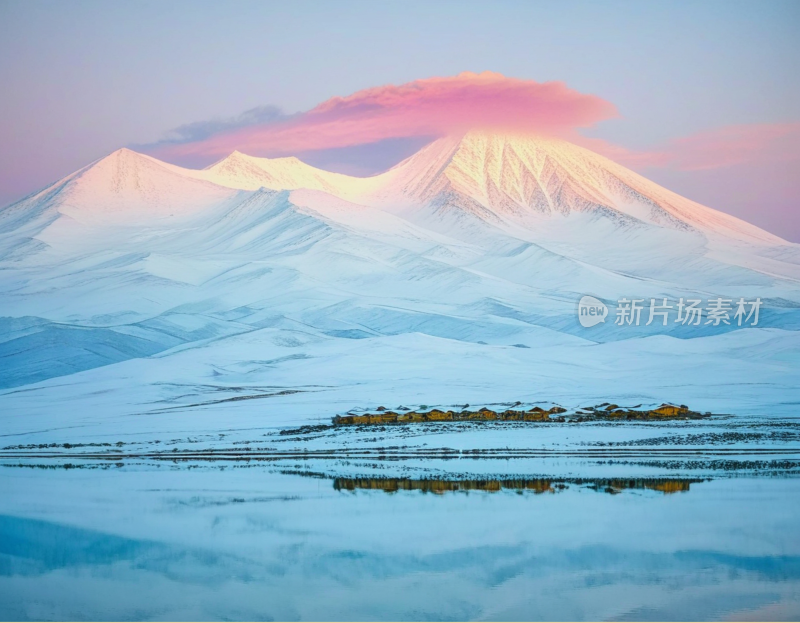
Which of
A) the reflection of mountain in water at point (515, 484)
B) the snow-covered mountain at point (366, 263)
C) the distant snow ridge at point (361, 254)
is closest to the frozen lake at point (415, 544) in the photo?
the reflection of mountain in water at point (515, 484)

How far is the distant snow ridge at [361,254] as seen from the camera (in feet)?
300

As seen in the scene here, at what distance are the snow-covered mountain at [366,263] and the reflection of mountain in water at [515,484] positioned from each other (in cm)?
3066

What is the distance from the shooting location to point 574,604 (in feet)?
45.0

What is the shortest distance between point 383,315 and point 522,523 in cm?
8034

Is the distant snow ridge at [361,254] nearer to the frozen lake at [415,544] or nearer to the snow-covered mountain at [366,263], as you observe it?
the snow-covered mountain at [366,263]

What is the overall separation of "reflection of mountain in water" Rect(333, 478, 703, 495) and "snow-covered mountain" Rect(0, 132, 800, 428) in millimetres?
30656

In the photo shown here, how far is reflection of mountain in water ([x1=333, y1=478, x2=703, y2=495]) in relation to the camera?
22.5m

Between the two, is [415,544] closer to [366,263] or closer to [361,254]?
[366,263]

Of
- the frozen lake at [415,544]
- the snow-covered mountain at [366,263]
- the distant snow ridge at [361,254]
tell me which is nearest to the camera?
the frozen lake at [415,544]

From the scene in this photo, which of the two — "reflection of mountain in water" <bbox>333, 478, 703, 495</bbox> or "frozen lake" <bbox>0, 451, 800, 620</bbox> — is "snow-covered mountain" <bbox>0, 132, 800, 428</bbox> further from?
"frozen lake" <bbox>0, 451, 800, 620</bbox>

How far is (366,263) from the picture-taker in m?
115

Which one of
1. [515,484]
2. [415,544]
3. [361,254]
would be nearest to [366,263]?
[361,254]

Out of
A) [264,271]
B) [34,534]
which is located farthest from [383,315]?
[34,534]

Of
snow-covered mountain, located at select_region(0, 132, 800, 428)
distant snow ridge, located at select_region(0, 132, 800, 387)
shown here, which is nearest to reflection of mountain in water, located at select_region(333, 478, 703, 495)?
snow-covered mountain, located at select_region(0, 132, 800, 428)
